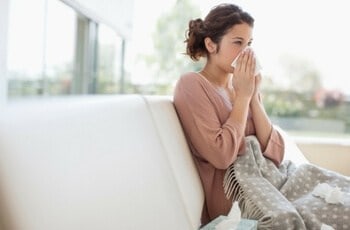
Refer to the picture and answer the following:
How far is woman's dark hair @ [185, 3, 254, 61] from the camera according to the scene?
149 centimetres

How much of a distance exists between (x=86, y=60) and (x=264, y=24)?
1321 mm

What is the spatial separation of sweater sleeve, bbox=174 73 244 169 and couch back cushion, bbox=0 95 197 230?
12 centimetres

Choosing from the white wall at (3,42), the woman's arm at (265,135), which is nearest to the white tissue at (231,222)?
the woman's arm at (265,135)

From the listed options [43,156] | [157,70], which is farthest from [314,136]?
[43,156]

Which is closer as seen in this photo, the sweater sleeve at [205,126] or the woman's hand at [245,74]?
the sweater sleeve at [205,126]

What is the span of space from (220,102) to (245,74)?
131 mm

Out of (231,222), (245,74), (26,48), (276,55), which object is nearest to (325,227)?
(231,222)

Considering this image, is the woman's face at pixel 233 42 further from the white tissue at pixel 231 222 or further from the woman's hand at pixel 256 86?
the white tissue at pixel 231 222

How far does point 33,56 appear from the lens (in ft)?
4.71

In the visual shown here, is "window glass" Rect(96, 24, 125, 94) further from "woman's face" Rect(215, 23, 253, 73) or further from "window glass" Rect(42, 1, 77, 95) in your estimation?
"woman's face" Rect(215, 23, 253, 73)

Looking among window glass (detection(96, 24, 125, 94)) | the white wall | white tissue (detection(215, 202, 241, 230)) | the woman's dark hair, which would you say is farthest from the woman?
window glass (detection(96, 24, 125, 94))

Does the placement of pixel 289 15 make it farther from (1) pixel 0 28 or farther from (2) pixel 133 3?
(1) pixel 0 28

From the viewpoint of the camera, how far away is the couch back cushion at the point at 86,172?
2.10 feet

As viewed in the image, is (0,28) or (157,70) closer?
(0,28)
